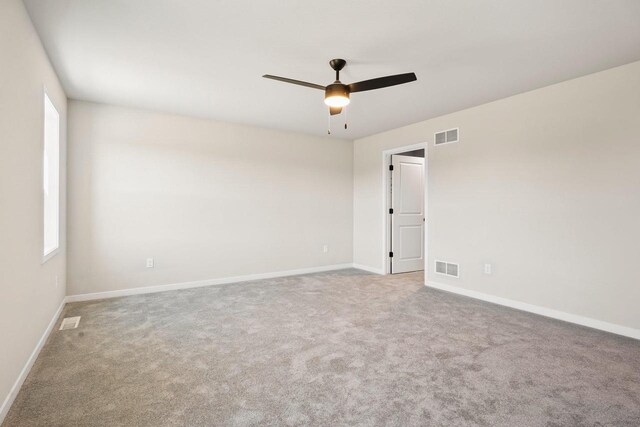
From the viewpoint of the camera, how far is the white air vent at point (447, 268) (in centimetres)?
449

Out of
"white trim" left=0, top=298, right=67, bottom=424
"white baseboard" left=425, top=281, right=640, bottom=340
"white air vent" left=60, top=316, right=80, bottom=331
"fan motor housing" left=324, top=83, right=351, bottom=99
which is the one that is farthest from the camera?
"white air vent" left=60, top=316, right=80, bottom=331

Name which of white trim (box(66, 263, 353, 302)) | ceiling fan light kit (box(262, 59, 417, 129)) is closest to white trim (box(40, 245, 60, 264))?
white trim (box(66, 263, 353, 302))

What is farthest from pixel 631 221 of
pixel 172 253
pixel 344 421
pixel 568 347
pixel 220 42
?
pixel 172 253

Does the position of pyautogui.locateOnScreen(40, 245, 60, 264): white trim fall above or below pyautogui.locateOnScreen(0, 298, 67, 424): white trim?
above

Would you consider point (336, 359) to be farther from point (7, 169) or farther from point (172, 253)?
point (172, 253)

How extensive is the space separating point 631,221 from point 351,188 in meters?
4.09

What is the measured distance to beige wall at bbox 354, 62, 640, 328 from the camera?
302cm

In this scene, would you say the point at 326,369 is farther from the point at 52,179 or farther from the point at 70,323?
the point at 52,179

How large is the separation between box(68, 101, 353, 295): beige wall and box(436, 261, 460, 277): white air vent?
2.00 m

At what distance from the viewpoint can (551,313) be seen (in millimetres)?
3496

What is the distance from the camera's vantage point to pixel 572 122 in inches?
132

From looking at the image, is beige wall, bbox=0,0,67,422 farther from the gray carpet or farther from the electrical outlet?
the electrical outlet

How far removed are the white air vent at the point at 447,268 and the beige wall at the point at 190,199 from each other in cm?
200

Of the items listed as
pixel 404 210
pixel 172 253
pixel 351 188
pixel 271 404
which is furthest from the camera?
pixel 351 188
